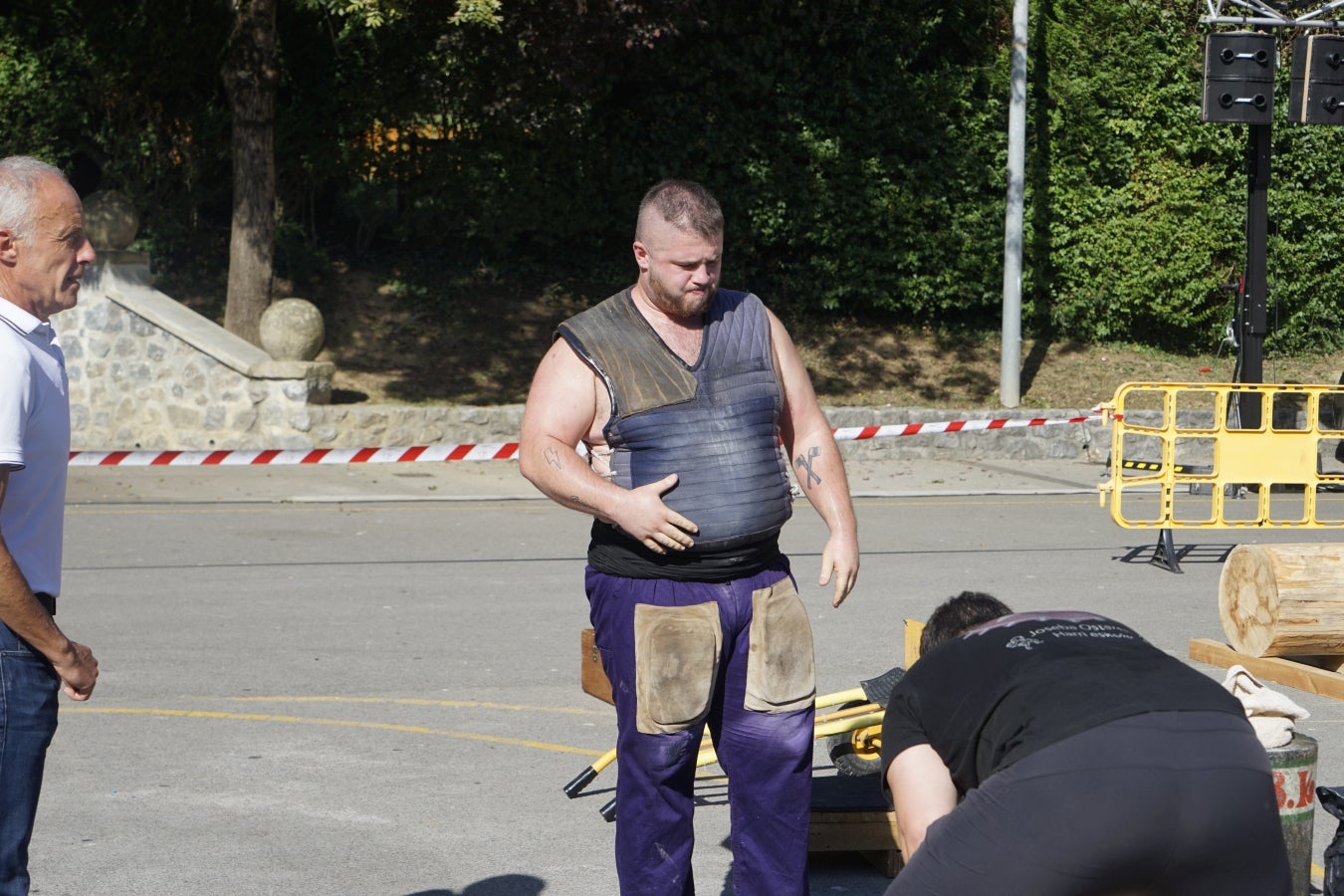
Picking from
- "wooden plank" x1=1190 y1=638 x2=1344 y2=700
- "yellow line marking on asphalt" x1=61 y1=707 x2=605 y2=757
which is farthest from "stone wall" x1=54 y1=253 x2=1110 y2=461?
"wooden plank" x1=1190 y1=638 x2=1344 y2=700

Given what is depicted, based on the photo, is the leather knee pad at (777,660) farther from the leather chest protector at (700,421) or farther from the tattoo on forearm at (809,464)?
the tattoo on forearm at (809,464)

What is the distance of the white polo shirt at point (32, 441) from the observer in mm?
3098

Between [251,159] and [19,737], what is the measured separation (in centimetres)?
1406

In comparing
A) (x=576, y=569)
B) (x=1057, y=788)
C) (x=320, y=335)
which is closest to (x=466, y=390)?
(x=320, y=335)

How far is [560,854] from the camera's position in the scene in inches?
201

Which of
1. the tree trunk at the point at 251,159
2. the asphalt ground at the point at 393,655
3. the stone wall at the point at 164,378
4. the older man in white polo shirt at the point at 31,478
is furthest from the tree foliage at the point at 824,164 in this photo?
the older man in white polo shirt at the point at 31,478

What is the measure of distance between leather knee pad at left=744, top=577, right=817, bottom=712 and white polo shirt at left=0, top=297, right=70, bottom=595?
168cm

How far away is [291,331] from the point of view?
623 inches

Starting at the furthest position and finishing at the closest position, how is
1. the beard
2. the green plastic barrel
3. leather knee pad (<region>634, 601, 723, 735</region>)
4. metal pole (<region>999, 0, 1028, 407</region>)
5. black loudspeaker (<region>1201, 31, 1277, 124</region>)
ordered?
metal pole (<region>999, 0, 1028, 407</region>) → black loudspeaker (<region>1201, 31, 1277, 124</region>) → the green plastic barrel → the beard → leather knee pad (<region>634, 601, 723, 735</region>)

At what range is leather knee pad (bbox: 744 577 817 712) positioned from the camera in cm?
407

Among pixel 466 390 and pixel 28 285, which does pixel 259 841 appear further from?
pixel 466 390

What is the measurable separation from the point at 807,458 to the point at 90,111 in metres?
15.9

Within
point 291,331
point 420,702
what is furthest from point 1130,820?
point 291,331

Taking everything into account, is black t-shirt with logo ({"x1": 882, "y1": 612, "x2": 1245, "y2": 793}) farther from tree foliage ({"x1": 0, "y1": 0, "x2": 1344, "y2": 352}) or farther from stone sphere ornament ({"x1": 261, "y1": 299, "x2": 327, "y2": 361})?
tree foliage ({"x1": 0, "y1": 0, "x2": 1344, "y2": 352})
